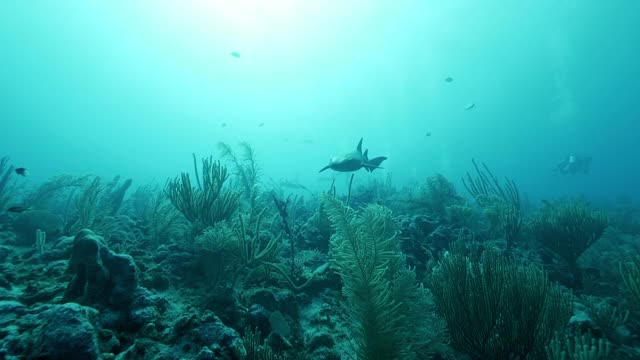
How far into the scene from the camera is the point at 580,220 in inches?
222

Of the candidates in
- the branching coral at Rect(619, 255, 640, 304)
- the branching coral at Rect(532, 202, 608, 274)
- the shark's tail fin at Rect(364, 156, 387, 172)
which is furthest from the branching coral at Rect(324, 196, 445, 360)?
the branching coral at Rect(532, 202, 608, 274)

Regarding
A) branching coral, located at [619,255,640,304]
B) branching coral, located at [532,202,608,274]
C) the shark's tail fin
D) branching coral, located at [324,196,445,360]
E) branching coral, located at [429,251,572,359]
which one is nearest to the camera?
branching coral, located at [324,196,445,360]

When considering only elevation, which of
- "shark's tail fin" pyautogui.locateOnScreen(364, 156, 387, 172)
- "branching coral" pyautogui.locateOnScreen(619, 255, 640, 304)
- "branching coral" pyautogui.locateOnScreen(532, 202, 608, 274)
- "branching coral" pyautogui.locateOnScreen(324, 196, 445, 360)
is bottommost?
"branching coral" pyautogui.locateOnScreen(324, 196, 445, 360)

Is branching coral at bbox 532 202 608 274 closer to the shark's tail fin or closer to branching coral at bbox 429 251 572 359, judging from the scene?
branching coral at bbox 429 251 572 359

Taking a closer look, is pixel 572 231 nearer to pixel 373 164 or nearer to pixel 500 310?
pixel 373 164

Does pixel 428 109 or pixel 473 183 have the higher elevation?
pixel 428 109

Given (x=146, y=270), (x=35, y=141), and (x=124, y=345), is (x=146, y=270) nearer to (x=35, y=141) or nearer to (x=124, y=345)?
(x=124, y=345)

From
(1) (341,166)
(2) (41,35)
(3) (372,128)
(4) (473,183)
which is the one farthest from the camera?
(3) (372,128)

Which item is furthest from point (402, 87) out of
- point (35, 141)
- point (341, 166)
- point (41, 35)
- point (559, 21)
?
point (35, 141)

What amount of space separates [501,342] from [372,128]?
13304 cm

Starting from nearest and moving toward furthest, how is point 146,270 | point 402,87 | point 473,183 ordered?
1. point 146,270
2. point 473,183
3. point 402,87

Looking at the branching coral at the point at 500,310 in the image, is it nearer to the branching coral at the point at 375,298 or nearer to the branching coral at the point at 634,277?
the branching coral at the point at 375,298

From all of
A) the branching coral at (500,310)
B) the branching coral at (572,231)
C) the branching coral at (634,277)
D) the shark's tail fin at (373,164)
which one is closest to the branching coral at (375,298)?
the branching coral at (500,310)

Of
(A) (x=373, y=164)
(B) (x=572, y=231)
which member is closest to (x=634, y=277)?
(B) (x=572, y=231)
